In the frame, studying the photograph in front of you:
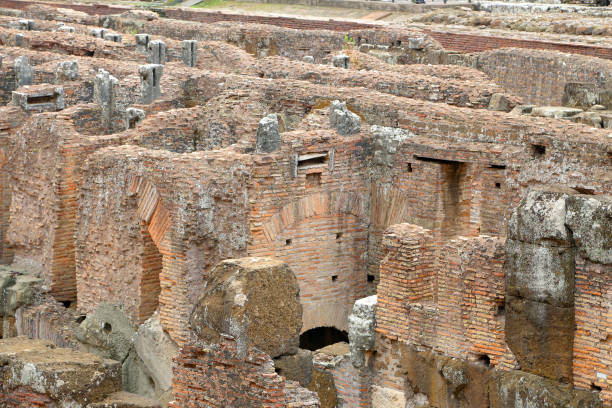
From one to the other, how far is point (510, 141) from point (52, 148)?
248 inches

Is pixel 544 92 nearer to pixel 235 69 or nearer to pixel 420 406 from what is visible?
pixel 235 69

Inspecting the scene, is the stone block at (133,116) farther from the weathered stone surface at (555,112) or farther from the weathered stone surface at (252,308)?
the weathered stone surface at (252,308)

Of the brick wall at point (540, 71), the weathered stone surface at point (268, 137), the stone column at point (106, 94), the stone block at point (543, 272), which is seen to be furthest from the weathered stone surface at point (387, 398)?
the brick wall at point (540, 71)

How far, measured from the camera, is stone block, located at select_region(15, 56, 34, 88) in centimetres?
2231

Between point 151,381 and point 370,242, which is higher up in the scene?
point 370,242

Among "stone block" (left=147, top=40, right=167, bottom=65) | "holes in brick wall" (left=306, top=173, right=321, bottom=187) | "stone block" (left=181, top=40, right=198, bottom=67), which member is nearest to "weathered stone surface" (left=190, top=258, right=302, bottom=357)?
"holes in brick wall" (left=306, top=173, right=321, bottom=187)

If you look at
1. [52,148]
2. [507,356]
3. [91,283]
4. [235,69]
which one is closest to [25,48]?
[235,69]

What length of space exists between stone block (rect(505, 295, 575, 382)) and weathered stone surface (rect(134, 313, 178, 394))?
535 cm

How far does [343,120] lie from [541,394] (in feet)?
19.7

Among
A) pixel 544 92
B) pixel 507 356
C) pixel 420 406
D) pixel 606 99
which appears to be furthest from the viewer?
pixel 544 92

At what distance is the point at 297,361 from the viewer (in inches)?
434

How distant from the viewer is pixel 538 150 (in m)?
15.5

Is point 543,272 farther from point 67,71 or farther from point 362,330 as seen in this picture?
point 67,71

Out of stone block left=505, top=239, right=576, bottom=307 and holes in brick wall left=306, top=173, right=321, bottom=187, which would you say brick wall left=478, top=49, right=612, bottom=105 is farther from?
stone block left=505, top=239, right=576, bottom=307
